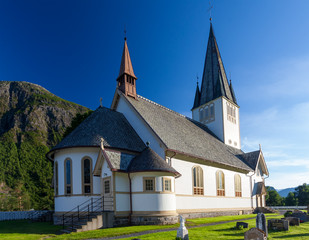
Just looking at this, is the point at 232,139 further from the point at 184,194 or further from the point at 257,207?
the point at 184,194

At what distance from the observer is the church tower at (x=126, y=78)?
2648cm

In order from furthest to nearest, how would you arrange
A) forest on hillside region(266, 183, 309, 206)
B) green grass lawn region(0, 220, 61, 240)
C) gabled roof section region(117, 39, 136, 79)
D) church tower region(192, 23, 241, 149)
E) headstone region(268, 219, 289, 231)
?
forest on hillside region(266, 183, 309, 206) → church tower region(192, 23, 241, 149) → gabled roof section region(117, 39, 136, 79) → green grass lawn region(0, 220, 61, 240) → headstone region(268, 219, 289, 231)

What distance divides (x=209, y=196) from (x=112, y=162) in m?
11.3

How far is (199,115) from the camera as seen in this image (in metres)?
40.0

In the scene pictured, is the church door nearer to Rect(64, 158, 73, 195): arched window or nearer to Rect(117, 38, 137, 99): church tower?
Rect(64, 158, 73, 195): arched window

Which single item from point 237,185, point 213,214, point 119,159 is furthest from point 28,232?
point 237,185

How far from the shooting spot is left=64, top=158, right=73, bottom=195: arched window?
20.2 metres

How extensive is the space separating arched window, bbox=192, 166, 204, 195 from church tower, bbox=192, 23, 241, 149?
491 inches

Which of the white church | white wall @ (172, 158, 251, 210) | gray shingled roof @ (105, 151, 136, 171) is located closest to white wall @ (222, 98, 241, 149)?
the white church

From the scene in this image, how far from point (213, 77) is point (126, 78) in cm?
1760

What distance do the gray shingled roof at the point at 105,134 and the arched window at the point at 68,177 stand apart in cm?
133

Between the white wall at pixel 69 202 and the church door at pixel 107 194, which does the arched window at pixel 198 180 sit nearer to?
the church door at pixel 107 194

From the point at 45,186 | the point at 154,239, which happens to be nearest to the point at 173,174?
the point at 154,239

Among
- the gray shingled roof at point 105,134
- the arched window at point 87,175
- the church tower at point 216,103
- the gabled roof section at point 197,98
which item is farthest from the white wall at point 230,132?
the arched window at point 87,175
